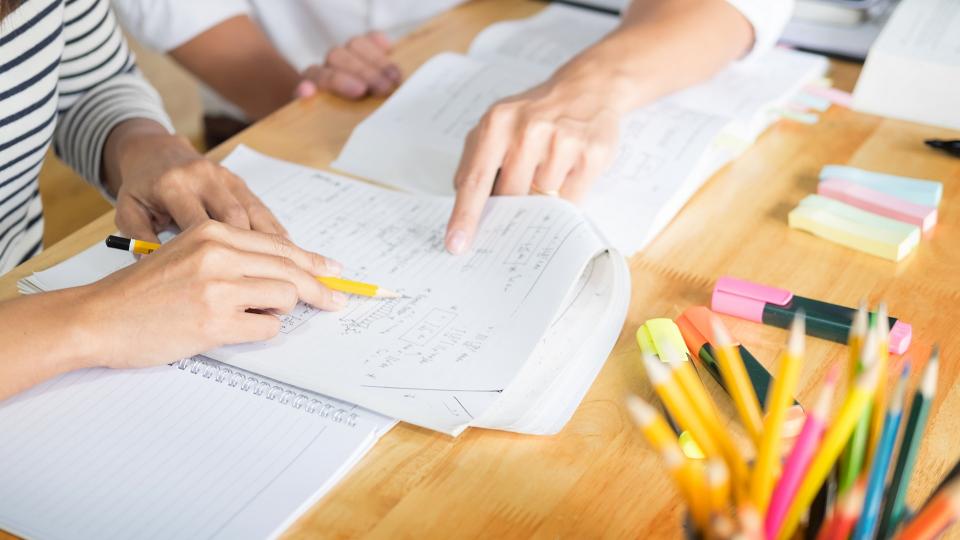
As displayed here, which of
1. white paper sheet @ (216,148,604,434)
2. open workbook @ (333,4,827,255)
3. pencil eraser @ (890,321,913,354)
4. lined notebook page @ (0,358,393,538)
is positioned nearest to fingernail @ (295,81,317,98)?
open workbook @ (333,4,827,255)

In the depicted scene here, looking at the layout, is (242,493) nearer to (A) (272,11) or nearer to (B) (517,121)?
(B) (517,121)

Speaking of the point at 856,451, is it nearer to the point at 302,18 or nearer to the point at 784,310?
the point at 784,310

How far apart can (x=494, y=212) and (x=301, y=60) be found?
2.82 feet

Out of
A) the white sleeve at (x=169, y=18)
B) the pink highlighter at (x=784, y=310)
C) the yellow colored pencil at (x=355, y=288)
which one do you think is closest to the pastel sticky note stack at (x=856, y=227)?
the pink highlighter at (x=784, y=310)

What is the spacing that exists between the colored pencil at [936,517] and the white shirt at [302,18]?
806 mm

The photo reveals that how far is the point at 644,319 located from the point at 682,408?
353mm

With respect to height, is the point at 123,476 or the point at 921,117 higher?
the point at 123,476

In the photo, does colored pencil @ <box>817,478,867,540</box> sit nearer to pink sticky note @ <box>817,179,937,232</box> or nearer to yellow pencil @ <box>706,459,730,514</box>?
yellow pencil @ <box>706,459,730,514</box>

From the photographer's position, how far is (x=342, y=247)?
2.66 feet

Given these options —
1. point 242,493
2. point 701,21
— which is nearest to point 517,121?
point 701,21

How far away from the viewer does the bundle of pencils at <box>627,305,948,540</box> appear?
0.36 metres

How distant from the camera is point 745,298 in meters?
0.73

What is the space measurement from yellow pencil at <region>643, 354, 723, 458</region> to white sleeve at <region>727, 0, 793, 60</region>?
775 mm

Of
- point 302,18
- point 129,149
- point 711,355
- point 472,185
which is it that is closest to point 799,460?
point 711,355
